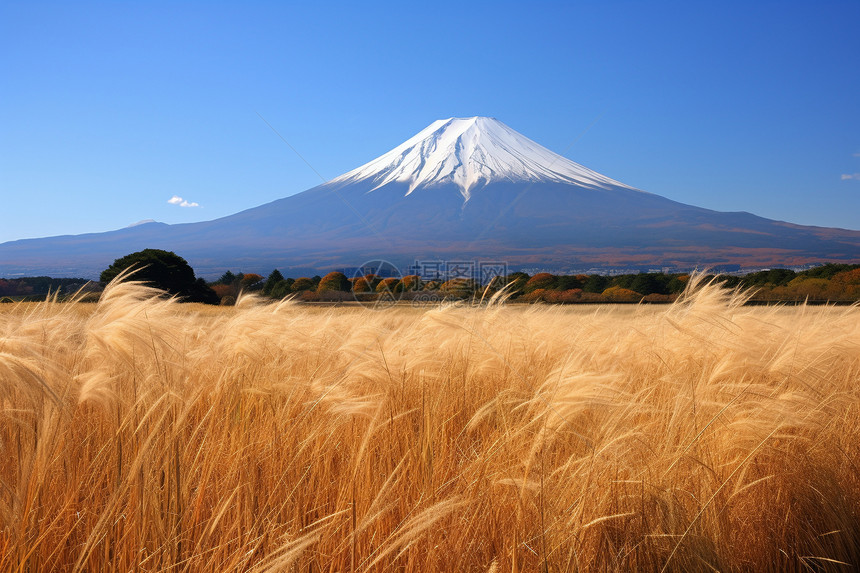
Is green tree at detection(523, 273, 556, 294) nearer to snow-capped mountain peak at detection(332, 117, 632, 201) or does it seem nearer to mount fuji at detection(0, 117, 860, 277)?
mount fuji at detection(0, 117, 860, 277)

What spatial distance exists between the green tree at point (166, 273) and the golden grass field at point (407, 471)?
18.0 m

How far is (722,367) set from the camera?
2.82 m

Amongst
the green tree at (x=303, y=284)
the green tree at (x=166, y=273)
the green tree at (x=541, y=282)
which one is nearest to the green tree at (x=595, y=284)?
the green tree at (x=541, y=282)

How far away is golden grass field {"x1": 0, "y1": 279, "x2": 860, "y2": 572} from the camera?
1.50 metres

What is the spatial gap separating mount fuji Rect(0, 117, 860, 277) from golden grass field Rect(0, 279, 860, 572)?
3370 inches

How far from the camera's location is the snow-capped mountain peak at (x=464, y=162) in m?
124

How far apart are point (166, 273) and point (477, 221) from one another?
101838 mm

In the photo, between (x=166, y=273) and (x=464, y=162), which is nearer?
(x=166, y=273)

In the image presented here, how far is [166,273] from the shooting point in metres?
19.9

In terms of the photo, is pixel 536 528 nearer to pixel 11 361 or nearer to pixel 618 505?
pixel 618 505

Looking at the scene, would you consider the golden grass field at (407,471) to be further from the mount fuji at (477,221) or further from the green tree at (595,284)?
the mount fuji at (477,221)

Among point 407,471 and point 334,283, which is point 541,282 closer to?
point 334,283

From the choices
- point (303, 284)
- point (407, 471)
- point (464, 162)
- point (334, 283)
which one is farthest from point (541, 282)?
point (464, 162)

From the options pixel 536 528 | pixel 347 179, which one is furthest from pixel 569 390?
pixel 347 179
